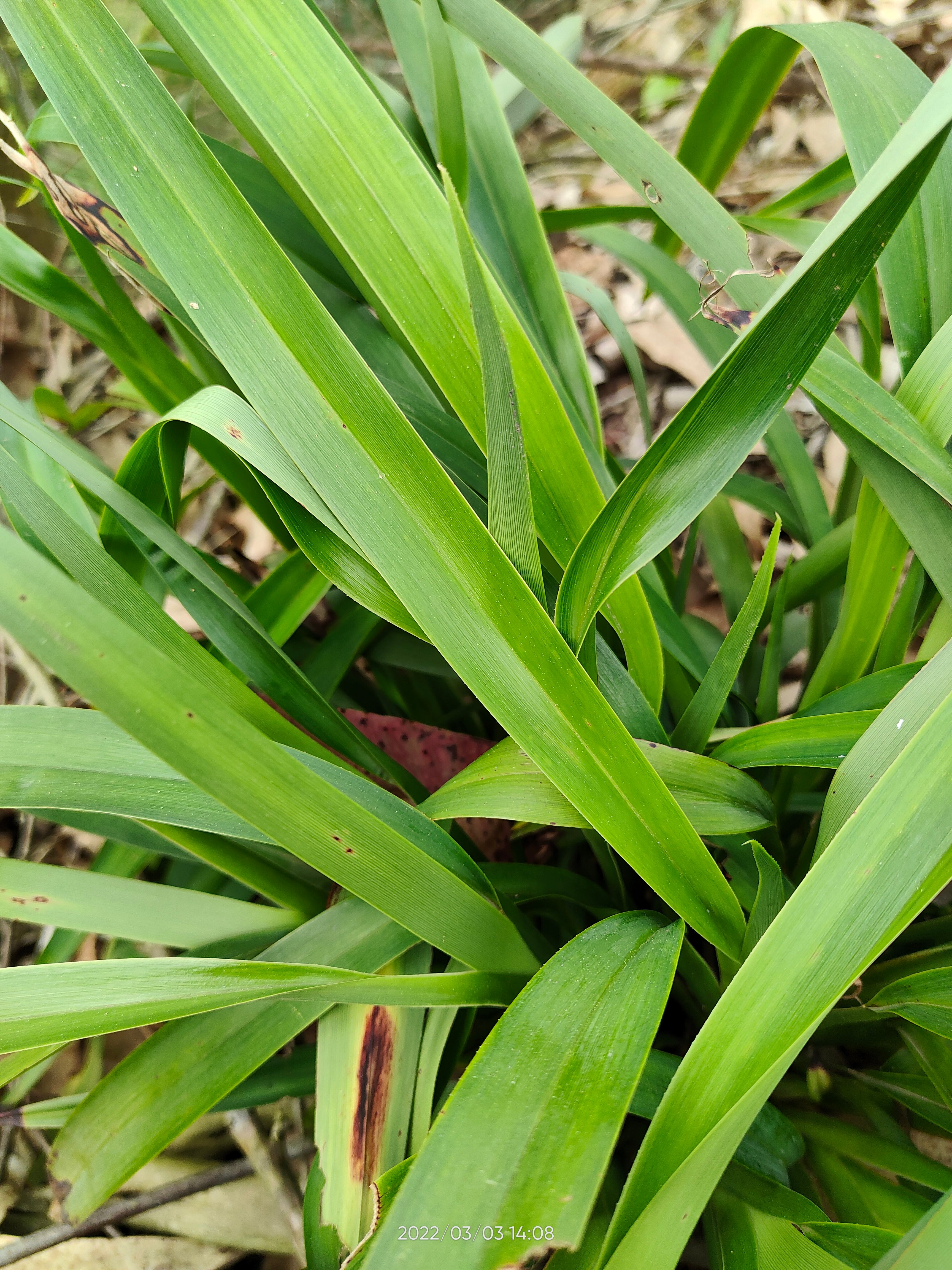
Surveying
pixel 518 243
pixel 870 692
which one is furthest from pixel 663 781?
pixel 518 243

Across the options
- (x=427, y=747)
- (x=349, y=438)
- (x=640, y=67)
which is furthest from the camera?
(x=640, y=67)

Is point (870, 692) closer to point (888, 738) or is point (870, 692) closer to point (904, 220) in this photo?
point (888, 738)

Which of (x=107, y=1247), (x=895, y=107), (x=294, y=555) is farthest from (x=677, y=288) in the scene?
(x=107, y=1247)

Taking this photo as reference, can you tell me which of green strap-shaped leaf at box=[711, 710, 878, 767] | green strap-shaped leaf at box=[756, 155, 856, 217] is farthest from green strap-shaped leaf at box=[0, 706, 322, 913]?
green strap-shaped leaf at box=[756, 155, 856, 217]

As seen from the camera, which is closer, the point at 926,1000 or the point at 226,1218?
the point at 926,1000

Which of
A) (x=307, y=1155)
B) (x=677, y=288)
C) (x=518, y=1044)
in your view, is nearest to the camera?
(x=518, y=1044)

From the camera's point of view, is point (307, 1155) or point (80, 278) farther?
point (80, 278)

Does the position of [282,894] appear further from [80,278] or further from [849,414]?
[80,278]

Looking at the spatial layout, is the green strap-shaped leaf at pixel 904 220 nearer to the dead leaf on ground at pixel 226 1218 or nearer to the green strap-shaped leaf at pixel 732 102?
the green strap-shaped leaf at pixel 732 102
